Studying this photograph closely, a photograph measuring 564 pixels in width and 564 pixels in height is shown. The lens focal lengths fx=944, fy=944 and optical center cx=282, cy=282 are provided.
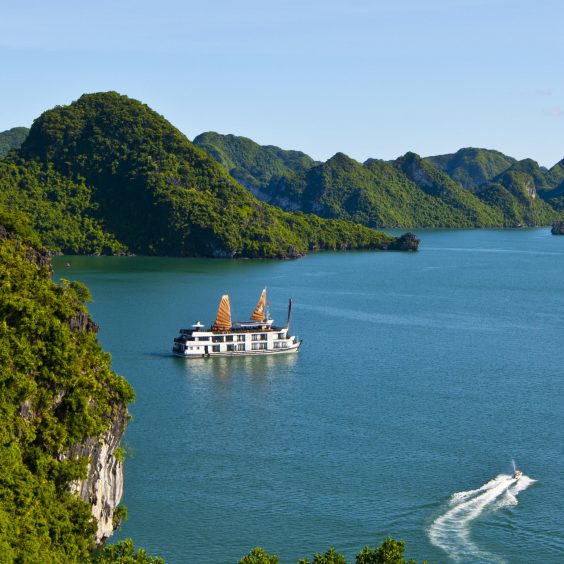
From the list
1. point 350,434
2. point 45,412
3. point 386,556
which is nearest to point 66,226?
point 350,434

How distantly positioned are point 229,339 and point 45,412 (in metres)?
44.3

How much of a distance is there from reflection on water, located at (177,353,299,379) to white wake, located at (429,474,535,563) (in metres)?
30.3

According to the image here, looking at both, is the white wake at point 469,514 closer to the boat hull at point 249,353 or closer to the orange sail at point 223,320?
the boat hull at point 249,353

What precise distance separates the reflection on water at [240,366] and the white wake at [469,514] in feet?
99.4

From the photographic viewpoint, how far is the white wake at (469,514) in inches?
1781

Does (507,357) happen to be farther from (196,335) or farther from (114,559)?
(114,559)

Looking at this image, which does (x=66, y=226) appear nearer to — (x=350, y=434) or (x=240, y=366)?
(x=240, y=366)

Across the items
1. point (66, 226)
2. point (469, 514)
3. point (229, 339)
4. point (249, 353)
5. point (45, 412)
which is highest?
point (66, 226)

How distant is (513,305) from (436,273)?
141 ft

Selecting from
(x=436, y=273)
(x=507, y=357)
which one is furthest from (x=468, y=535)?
(x=436, y=273)

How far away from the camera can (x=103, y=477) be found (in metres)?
45.9

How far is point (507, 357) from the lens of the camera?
87562mm

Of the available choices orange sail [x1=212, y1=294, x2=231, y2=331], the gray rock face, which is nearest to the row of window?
orange sail [x1=212, y1=294, x2=231, y2=331]

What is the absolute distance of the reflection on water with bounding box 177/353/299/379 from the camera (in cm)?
8062
